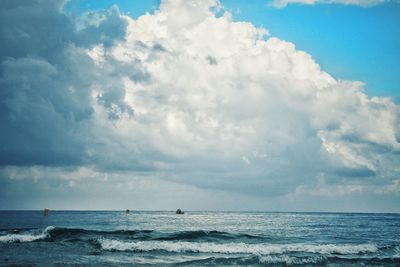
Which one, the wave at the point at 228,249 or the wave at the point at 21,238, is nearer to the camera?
the wave at the point at 228,249

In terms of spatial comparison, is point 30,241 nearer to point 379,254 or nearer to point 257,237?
point 257,237

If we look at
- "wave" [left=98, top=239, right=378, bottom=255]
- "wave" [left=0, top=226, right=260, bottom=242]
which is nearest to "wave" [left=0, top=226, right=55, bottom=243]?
"wave" [left=0, top=226, right=260, bottom=242]

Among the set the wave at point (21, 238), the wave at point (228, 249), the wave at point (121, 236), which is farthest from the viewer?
the wave at point (121, 236)

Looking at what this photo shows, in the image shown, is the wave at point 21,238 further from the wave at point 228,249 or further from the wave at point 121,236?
the wave at point 228,249

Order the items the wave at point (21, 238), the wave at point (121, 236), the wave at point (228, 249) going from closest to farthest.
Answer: the wave at point (228, 249), the wave at point (21, 238), the wave at point (121, 236)

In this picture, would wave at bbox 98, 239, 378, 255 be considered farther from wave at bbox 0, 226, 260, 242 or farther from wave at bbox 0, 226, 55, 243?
wave at bbox 0, 226, 55, 243

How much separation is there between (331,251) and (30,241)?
30082 millimetres

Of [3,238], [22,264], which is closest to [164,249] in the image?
[22,264]

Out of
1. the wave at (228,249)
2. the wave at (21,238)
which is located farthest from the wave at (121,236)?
the wave at (228,249)

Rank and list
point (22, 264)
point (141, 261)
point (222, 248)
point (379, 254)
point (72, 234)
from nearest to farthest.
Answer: point (22, 264), point (141, 261), point (379, 254), point (222, 248), point (72, 234)

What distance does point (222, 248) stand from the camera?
113 ft

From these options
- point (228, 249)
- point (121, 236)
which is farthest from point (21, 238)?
point (228, 249)

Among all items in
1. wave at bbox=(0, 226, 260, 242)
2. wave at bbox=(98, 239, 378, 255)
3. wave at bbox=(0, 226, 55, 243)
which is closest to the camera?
wave at bbox=(98, 239, 378, 255)

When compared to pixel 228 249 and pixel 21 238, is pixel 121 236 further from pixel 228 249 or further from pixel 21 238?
pixel 228 249
